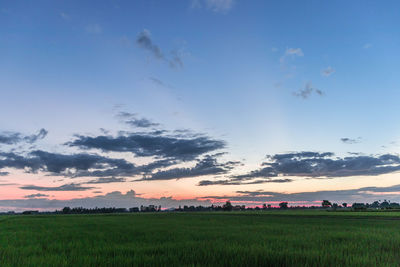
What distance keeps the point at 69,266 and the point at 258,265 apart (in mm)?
6023

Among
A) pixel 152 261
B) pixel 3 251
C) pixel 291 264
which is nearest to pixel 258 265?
pixel 291 264

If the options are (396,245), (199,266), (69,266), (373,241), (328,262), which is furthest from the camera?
(373,241)

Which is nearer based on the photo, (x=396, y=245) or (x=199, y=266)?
(x=199, y=266)

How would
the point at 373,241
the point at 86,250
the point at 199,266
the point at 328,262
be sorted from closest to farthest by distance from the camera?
the point at 199,266, the point at 328,262, the point at 86,250, the point at 373,241

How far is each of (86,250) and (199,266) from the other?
6312 millimetres

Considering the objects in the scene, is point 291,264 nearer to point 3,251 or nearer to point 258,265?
point 258,265

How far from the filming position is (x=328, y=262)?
9.52 meters

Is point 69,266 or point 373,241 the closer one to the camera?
point 69,266

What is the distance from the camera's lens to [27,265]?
9039 millimetres

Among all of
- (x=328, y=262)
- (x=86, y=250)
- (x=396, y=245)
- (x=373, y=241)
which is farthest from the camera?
(x=373, y=241)

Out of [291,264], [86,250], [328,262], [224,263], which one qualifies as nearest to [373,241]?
[328,262]

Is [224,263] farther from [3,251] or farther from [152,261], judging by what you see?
[3,251]

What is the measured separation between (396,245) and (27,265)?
15775 millimetres

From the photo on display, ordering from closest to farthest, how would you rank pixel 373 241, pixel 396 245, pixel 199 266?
pixel 199 266 < pixel 396 245 < pixel 373 241
